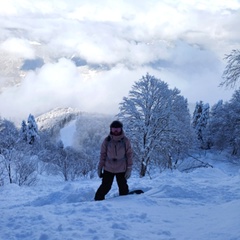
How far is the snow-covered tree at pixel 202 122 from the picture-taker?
47.2 meters

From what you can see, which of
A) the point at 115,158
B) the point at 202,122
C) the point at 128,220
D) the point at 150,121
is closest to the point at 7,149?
the point at 150,121

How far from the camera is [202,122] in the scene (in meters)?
54.9

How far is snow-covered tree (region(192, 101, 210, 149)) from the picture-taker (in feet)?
155

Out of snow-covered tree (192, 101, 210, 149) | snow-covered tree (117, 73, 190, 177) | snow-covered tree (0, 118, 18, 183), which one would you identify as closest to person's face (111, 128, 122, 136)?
snow-covered tree (117, 73, 190, 177)

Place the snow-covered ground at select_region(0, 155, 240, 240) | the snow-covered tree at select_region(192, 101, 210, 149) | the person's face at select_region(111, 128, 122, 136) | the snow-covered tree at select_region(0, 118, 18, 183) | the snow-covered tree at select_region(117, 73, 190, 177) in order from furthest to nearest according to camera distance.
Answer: the snow-covered tree at select_region(192, 101, 210, 149) < the snow-covered tree at select_region(0, 118, 18, 183) < the snow-covered tree at select_region(117, 73, 190, 177) < the person's face at select_region(111, 128, 122, 136) < the snow-covered ground at select_region(0, 155, 240, 240)

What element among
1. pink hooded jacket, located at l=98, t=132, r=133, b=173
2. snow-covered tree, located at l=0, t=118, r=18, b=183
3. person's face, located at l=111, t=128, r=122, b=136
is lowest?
snow-covered tree, located at l=0, t=118, r=18, b=183

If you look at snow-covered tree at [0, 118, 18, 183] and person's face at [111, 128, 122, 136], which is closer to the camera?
person's face at [111, 128, 122, 136]

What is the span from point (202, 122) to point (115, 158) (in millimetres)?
49338

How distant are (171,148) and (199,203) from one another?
15622 mm

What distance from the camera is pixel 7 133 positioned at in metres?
30.7

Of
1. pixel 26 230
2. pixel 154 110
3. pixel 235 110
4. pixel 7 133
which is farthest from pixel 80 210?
pixel 235 110

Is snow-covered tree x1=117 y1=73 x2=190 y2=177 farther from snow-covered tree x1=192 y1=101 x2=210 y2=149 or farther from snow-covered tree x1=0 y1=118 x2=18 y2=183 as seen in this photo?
snow-covered tree x1=192 y1=101 x2=210 y2=149

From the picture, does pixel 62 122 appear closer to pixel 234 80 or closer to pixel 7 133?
pixel 7 133

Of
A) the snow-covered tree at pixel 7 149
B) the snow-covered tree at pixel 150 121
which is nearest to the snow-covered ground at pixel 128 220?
the snow-covered tree at pixel 150 121
